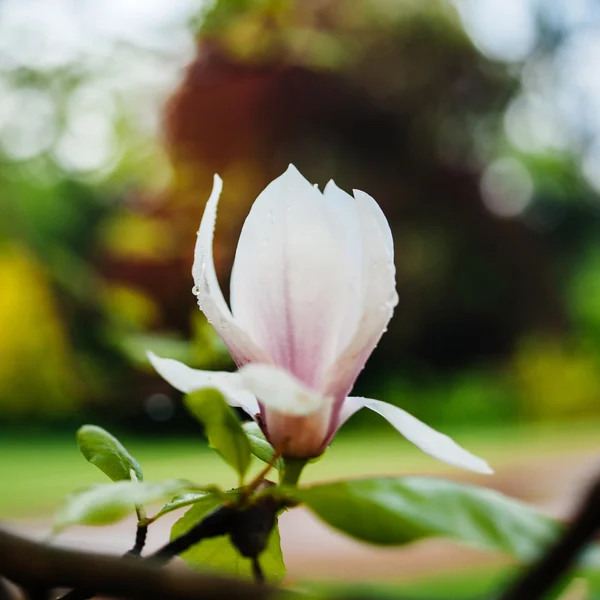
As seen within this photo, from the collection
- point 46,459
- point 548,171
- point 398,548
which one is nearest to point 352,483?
point 398,548

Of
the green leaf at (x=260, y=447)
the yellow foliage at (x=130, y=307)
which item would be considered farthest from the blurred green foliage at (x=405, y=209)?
the green leaf at (x=260, y=447)

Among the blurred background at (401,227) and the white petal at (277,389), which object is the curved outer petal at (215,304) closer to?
the white petal at (277,389)

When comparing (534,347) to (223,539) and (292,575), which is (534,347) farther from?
(223,539)

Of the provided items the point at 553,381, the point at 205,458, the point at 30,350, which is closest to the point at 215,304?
the point at 205,458

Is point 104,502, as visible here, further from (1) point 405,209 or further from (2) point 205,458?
(1) point 405,209

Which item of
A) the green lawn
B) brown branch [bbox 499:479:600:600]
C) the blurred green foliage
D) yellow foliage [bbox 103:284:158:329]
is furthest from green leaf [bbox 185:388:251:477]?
the blurred green foliage

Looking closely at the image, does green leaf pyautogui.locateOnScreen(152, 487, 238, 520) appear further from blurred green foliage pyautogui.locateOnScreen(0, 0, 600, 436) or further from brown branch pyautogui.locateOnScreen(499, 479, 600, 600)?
blurred green foliage pyautogui.locateOnScreen(0, 0, 600, 436)
